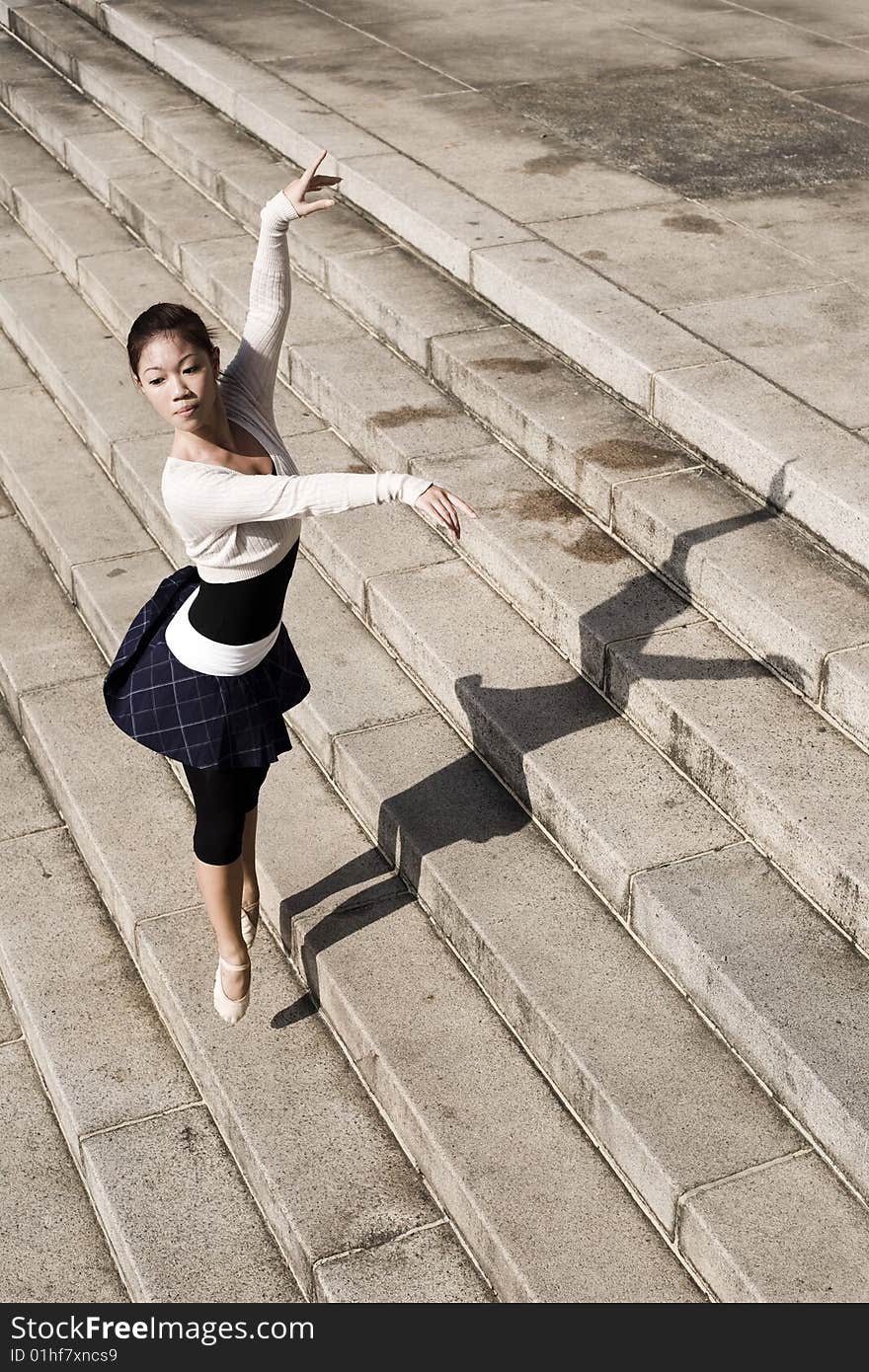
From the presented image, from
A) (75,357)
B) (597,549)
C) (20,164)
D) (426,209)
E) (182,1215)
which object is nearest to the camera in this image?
(182,1215)

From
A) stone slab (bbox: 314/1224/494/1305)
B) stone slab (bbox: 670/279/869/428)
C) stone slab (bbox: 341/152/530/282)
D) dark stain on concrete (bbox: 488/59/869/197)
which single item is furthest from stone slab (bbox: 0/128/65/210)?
stone slab (bbox: 314/1224/494/1305)

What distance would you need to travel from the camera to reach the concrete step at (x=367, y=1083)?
3775mm

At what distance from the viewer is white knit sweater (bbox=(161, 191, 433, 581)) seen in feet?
11.6

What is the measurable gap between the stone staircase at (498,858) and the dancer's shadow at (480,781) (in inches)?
0.6

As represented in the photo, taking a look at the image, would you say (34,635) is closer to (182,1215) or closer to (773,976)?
(182,1215)

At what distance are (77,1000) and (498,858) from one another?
4.50ft

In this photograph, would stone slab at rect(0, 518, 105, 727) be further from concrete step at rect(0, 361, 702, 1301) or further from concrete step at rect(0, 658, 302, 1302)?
concrete step at rect(0, 658, 302, 1302)

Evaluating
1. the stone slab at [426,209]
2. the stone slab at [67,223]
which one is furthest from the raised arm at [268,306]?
the stone slab at [67,223]

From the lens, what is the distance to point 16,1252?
410 centimetres

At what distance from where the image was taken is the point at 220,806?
161 inches

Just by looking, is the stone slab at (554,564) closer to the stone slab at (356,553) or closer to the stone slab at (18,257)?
the stone slab at (356,553)

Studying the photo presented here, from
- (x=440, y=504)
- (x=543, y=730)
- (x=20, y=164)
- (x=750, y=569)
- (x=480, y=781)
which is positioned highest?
(x=440, y=504)

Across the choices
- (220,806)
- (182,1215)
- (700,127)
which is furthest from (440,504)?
(700,127)
